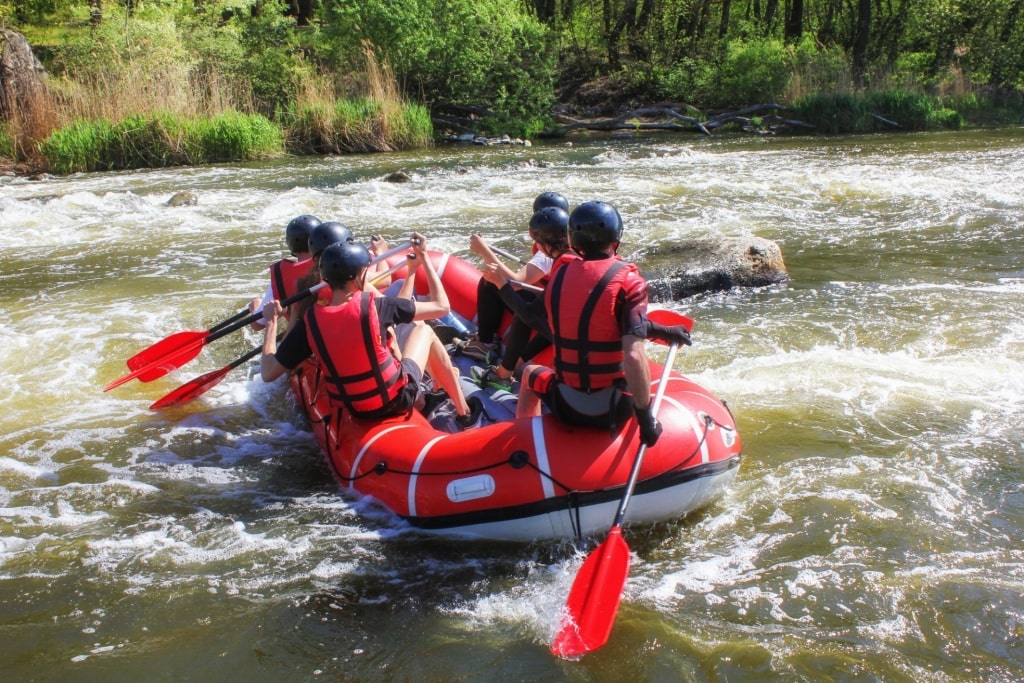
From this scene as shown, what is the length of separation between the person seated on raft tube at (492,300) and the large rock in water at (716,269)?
208 cm

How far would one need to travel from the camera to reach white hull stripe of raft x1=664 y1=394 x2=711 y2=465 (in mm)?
3658

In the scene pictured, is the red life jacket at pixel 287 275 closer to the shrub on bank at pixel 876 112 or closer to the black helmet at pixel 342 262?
the black helmet at pixel 342 262

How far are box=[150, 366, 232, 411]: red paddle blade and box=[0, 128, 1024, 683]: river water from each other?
109 millimetres

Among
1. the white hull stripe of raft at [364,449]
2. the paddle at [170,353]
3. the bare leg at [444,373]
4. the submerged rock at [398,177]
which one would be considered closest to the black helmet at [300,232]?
the paddle at [170,353]

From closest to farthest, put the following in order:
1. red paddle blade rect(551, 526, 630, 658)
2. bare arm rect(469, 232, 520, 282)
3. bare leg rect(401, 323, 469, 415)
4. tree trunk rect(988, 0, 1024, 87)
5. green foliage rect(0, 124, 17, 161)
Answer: red paddle blade rect(551, 526, 630, 658) < bare leg rect(401, 323, 469, 415) < bare arm rect(469, 232, 520, 282) < green foliage rect(0, 124, 17, 161) < tree trunk rect(988, 0, 1024, 87)

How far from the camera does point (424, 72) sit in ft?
58.9

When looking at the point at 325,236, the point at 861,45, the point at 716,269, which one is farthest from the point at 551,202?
the point at 861,45

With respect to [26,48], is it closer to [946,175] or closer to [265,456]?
[265,456]

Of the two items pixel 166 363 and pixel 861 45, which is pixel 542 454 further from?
pixel 861 45

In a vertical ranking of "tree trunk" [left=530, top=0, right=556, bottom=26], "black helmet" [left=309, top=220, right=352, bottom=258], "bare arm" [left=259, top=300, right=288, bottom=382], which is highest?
"tree trunk" [left=530, top=0, right=556, bottom=26]

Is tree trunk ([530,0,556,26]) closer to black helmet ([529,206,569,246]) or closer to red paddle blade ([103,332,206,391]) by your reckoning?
red paddle blade ([103,332,206,391])

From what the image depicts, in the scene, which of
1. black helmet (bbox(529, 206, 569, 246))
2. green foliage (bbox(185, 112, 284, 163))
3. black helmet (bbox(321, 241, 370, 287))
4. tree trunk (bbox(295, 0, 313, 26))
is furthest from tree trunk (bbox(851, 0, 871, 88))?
black helmet (bbox(321, 241, 370, 287))

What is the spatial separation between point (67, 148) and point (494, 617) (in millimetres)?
12752

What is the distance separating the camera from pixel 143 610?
3.26 meters
